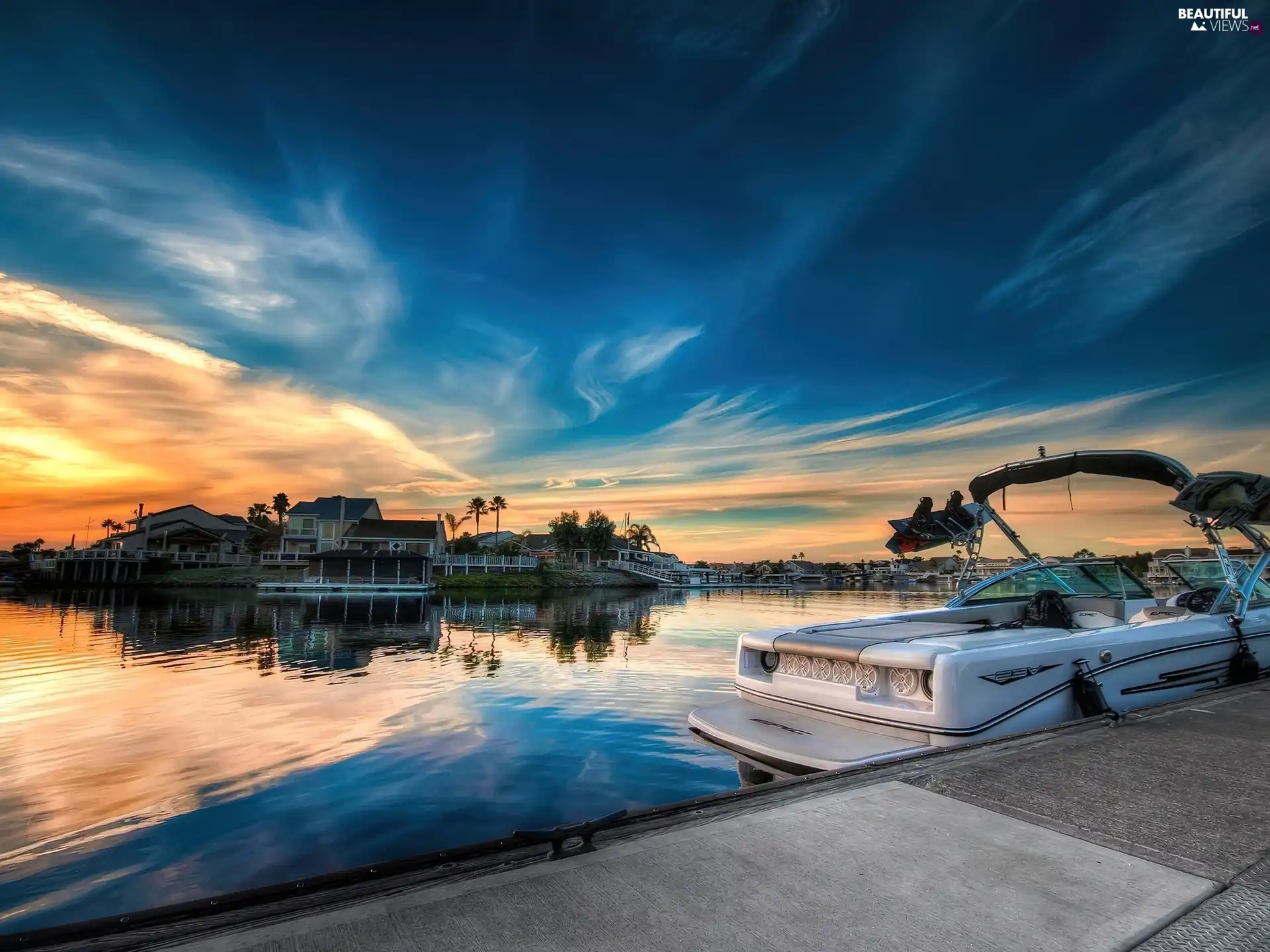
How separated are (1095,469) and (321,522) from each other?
8561 centimetres

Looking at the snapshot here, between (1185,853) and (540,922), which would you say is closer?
(540,922)

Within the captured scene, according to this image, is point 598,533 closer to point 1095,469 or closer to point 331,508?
point 331,508

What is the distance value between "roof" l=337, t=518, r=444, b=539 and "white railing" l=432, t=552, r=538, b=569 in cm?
324

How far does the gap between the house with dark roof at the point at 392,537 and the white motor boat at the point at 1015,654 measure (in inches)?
3019

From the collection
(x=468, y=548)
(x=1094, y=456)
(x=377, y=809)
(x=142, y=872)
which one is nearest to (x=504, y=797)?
(x=377, y=809)

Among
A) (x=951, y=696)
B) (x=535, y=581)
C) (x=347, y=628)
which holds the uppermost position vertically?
(x=535, y=581)

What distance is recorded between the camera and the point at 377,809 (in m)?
6.66

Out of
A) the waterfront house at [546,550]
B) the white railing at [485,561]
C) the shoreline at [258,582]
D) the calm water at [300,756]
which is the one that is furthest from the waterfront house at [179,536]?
the calm water at [300,756]

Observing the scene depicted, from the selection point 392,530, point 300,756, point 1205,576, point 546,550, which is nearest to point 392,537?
point 392,530

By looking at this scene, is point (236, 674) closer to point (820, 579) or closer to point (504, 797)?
point (504, 797)

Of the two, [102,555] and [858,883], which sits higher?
[102,555]

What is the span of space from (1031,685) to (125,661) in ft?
72.0

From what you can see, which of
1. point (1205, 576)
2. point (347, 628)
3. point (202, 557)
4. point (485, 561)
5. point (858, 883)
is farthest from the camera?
point (202, 557)

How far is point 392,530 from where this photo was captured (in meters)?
80.2
